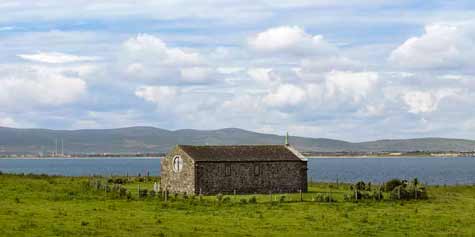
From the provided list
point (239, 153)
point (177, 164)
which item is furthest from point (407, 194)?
point (177, 164)

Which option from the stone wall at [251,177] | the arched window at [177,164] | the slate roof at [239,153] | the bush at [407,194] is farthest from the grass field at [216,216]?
the arched window at [177,164]

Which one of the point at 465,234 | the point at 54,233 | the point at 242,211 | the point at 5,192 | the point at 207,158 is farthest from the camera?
the point at 207,158

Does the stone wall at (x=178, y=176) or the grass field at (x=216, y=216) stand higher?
the stone wall at (x=178, y=176)

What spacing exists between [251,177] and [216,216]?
2493 centimetres

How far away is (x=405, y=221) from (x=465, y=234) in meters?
6.61

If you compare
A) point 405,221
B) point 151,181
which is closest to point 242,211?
point 405,221

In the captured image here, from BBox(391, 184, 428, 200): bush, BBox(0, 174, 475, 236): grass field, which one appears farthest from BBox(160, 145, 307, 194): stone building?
BBox(391, 184, 428, 200): bush

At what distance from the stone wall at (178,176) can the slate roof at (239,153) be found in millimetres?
693

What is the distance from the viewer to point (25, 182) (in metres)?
72.2

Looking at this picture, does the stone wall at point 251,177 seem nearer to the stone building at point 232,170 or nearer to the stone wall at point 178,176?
the stone building at point 232,170

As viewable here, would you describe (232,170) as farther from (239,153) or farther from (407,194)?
(407,194)

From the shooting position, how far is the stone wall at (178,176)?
71.1 metres

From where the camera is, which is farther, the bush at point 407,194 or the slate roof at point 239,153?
the slate roof at point 239,153

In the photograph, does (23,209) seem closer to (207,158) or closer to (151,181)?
(207,158)
